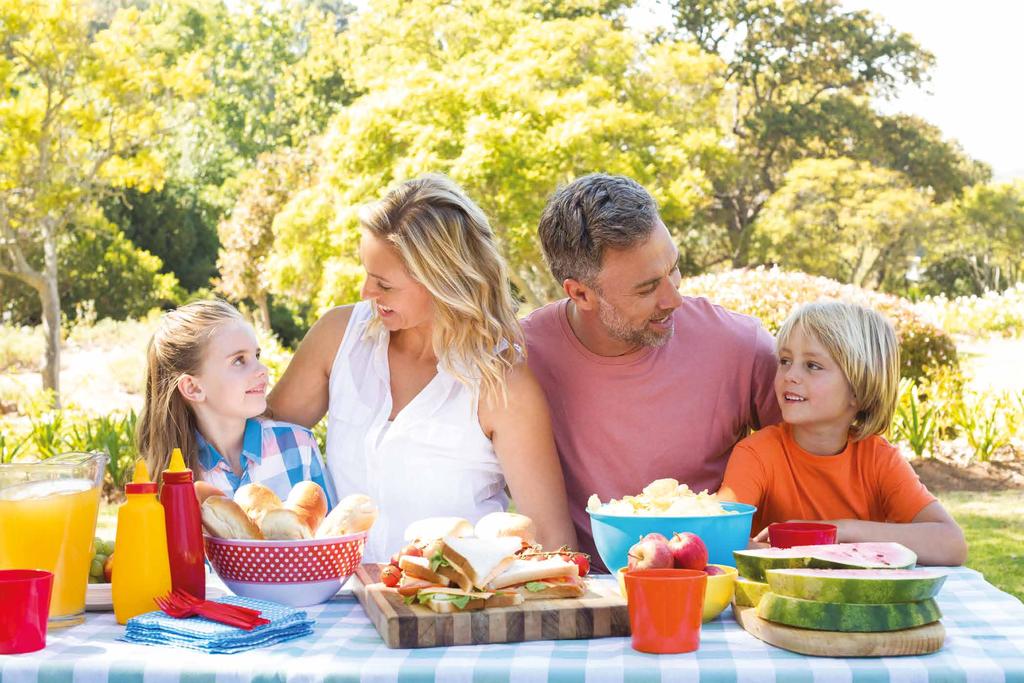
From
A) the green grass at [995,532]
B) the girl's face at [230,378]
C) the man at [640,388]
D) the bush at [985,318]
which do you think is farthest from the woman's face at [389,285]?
the bush at [985,318]

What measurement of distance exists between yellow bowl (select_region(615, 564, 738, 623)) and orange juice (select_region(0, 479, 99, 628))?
3.13 feet

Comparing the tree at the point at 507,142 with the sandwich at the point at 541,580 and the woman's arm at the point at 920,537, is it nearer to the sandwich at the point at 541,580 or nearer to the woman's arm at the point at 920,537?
the woman's arm at the point at 920,537

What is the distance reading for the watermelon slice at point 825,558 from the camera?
1.97 metres

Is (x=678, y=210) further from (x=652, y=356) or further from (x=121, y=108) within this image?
(x=652, y=356)

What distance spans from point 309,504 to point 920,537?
51.9 inches

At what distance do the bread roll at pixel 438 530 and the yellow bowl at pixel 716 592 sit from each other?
32cm

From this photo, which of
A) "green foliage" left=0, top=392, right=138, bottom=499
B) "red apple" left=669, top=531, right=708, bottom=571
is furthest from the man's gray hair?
"green foliage" left=0, top=392, right=138, bottom=499

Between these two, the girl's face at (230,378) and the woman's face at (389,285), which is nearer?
the girl's face at (230,378)

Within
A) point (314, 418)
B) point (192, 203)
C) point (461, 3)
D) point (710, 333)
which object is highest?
point (461, 3)

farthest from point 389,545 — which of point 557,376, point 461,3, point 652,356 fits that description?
point 461,3

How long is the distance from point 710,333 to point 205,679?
6.02 feet

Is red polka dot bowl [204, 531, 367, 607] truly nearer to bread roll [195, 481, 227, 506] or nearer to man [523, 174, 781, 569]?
bread roll [195, 481, 227, 506]

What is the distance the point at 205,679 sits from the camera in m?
1.75

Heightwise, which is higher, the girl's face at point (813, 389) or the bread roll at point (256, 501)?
the girl's face at point (813, 389)
